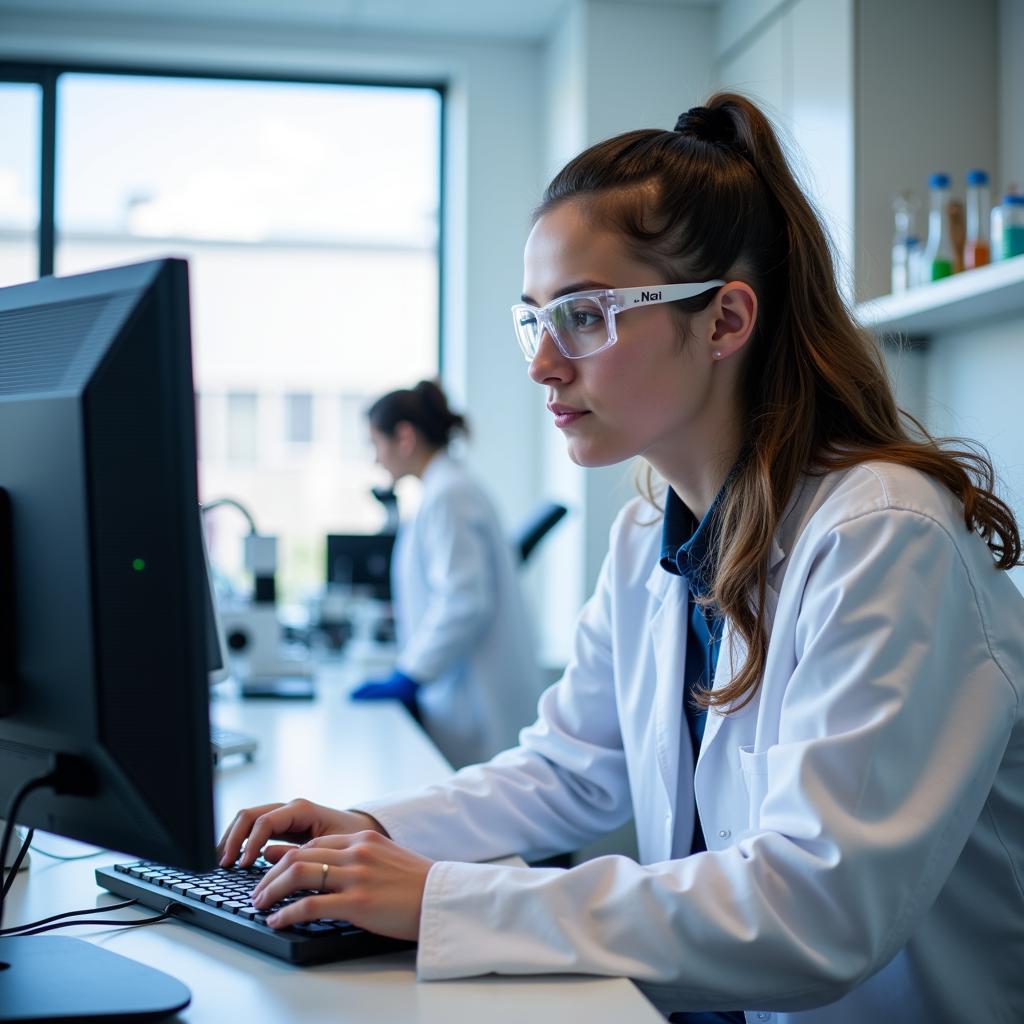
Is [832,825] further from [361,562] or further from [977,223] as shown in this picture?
[361,562]

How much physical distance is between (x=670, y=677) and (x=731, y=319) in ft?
1.29

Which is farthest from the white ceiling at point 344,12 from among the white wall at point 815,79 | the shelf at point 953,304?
the shelf at point 953,304

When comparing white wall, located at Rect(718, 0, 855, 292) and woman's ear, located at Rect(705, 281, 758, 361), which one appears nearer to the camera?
woman's ear, located at Rect(705, 281, 758, 361)

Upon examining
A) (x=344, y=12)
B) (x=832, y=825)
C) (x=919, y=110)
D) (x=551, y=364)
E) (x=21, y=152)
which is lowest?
(x=832, y=825)

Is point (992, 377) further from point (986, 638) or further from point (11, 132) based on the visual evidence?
point (11, 132)

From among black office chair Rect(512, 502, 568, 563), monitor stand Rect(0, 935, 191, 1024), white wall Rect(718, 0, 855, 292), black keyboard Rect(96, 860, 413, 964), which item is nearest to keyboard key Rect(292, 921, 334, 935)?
black keyboard Rect(96, 860, 413, 964)

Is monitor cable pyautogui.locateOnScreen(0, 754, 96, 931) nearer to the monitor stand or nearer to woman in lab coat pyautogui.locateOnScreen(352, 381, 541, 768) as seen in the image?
the monitor stand

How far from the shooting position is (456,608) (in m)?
2.91

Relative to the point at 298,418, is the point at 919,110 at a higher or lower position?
higher

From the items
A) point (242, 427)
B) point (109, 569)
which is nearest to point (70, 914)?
point (109, 569)

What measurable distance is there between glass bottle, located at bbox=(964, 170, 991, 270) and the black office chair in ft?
4.74

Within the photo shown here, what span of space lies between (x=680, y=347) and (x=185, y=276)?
600 mm

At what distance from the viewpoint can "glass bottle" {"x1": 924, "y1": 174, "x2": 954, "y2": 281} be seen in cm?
229

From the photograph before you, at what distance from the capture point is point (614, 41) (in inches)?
138
